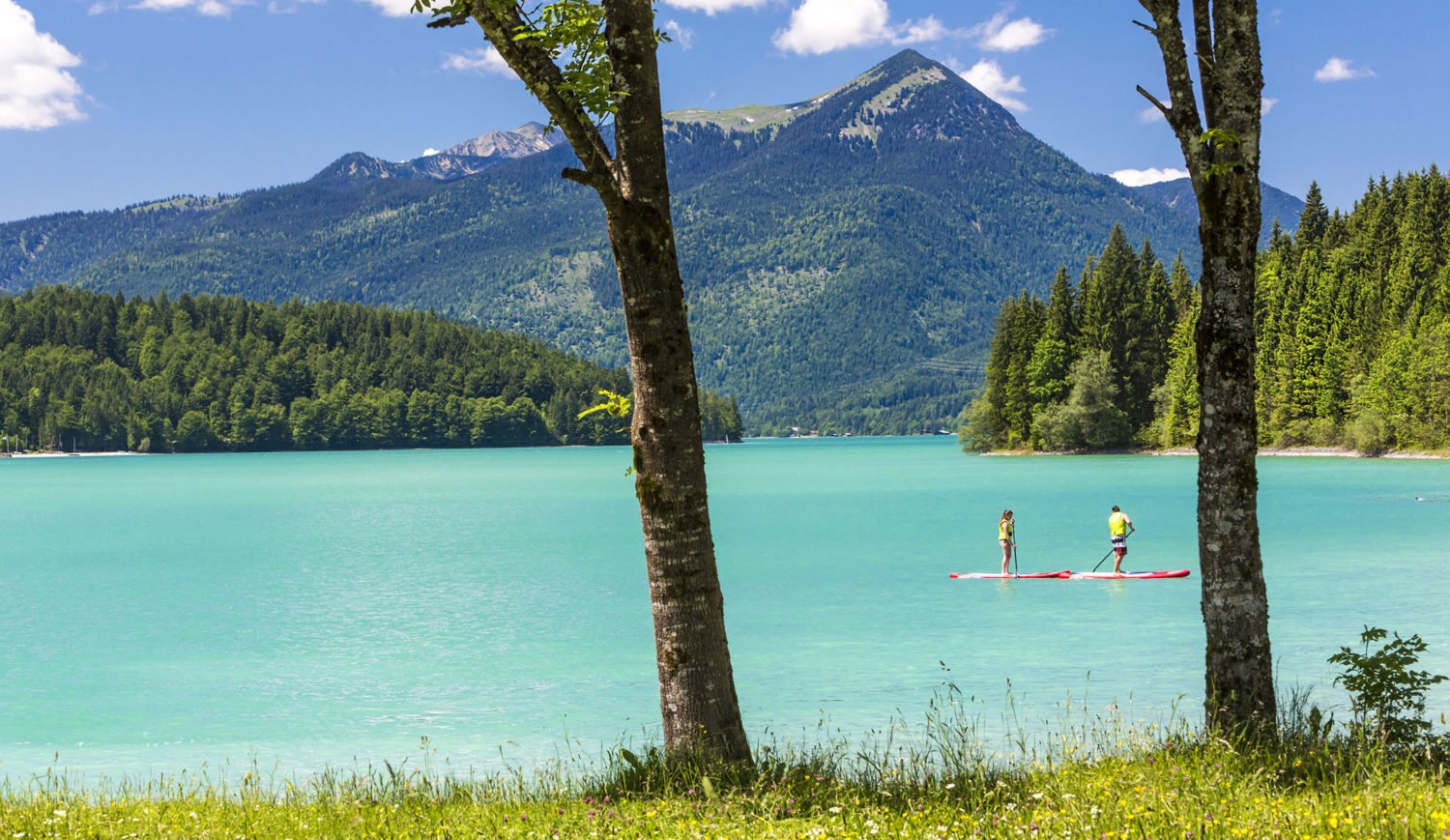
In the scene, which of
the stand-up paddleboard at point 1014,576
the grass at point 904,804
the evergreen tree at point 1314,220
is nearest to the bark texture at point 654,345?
the grass at point 904,804

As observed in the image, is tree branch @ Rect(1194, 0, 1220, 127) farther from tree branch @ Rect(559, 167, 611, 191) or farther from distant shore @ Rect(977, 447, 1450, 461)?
distant shore @ Rect(977, 447, 1450, 461)

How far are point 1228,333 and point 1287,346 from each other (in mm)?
113625

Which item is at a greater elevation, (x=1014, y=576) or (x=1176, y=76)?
(x=1176, y=76)

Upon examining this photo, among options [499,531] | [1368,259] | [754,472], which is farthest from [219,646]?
[1368,259]

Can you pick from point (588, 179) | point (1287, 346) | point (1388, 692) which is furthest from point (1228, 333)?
point (1287, 346)

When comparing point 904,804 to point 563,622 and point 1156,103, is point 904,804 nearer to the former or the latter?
point 1156,103

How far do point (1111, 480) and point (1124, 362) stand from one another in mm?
45538

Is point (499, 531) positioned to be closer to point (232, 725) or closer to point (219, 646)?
point (219, 646)

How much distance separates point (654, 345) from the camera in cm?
739

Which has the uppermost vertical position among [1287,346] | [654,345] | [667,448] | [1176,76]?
[1287,346]

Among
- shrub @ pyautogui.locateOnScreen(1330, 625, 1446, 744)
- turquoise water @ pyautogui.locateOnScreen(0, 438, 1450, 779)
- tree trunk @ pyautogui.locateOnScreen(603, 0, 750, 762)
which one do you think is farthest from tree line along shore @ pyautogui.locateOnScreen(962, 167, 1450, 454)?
tree trunk @ pyautogui.locateOnScreen(603, 0, 750, 762)

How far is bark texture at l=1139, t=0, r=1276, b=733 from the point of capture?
314 inches

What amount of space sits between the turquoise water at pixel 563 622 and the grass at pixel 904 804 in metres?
5.56

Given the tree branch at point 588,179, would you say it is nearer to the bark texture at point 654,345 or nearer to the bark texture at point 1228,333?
the bark texture at point 654,345
